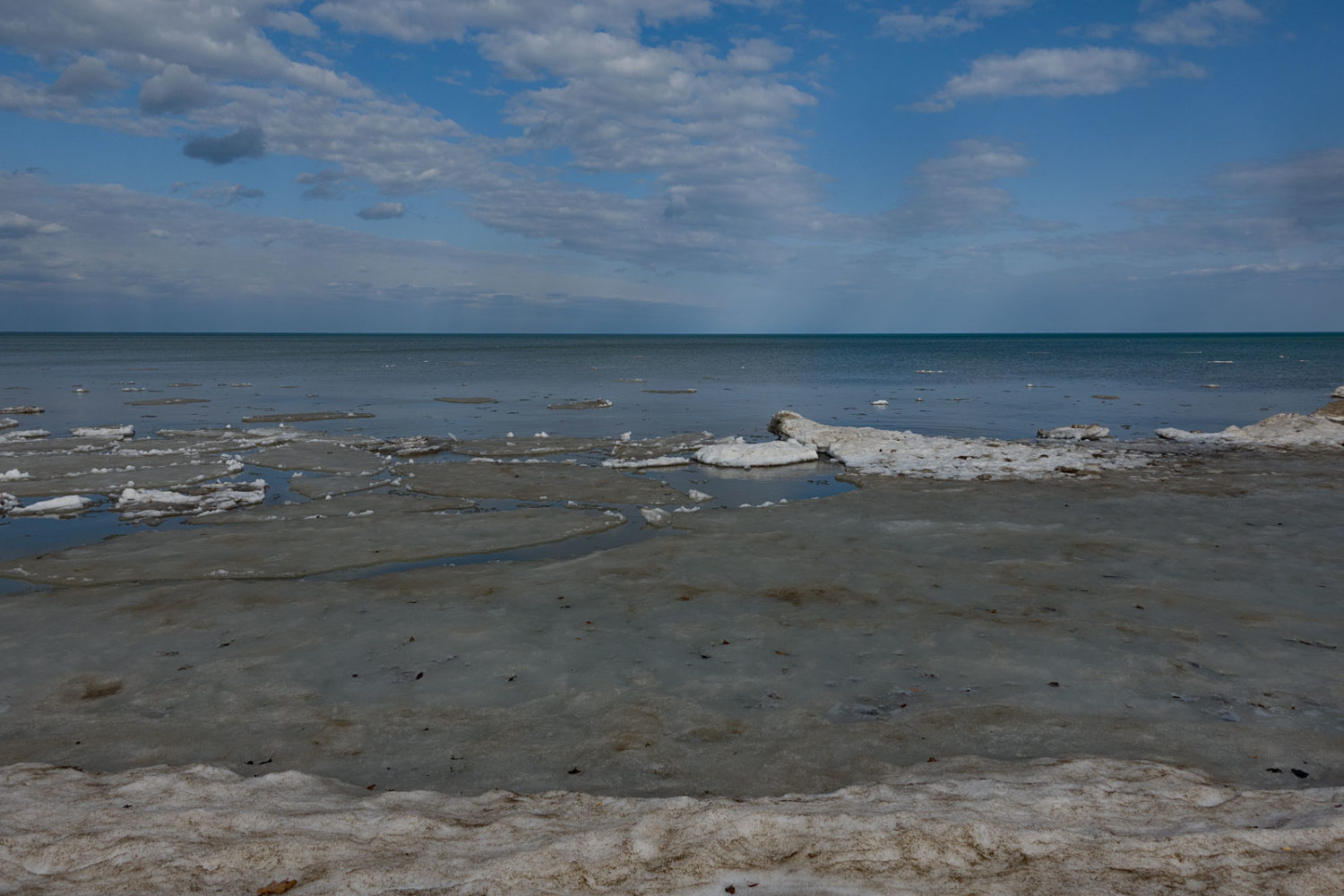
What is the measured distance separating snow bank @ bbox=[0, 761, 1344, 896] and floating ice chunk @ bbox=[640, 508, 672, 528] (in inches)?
331

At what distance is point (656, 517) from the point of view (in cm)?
1366

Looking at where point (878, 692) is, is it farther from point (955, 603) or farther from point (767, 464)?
point (767, 464)

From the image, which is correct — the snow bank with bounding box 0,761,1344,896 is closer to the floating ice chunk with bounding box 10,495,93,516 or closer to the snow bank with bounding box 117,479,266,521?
the snow bank with bounding box 117,479,266,521

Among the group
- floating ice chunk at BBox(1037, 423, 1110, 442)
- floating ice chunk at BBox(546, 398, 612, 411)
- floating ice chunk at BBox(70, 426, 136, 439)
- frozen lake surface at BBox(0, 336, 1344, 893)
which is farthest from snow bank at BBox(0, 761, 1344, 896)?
floating ice chunk at BBox(546, 398, 612, 411)

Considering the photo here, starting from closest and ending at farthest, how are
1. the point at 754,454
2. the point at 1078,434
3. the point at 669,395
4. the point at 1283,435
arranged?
the point at 754,454 → the point at 1283,435 → the point at 1078,434 → the point at 669,395

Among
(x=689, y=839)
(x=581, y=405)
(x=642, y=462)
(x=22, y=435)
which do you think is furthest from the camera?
(x=581, y=405)

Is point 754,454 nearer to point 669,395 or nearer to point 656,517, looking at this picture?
point 656,517

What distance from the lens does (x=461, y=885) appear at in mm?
3840

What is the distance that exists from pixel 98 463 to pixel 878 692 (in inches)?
793

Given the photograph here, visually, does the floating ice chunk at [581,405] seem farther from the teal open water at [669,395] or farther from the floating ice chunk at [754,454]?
the floating ice chunk at [754,454]

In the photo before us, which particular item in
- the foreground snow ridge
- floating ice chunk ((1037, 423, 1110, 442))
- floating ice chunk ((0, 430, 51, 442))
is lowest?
floating ice chunk ((0, 430, 51, 442))

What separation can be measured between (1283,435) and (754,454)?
15.5 m

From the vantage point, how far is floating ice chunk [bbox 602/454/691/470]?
19.1 meters

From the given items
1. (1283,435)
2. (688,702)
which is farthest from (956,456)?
(688,702)
